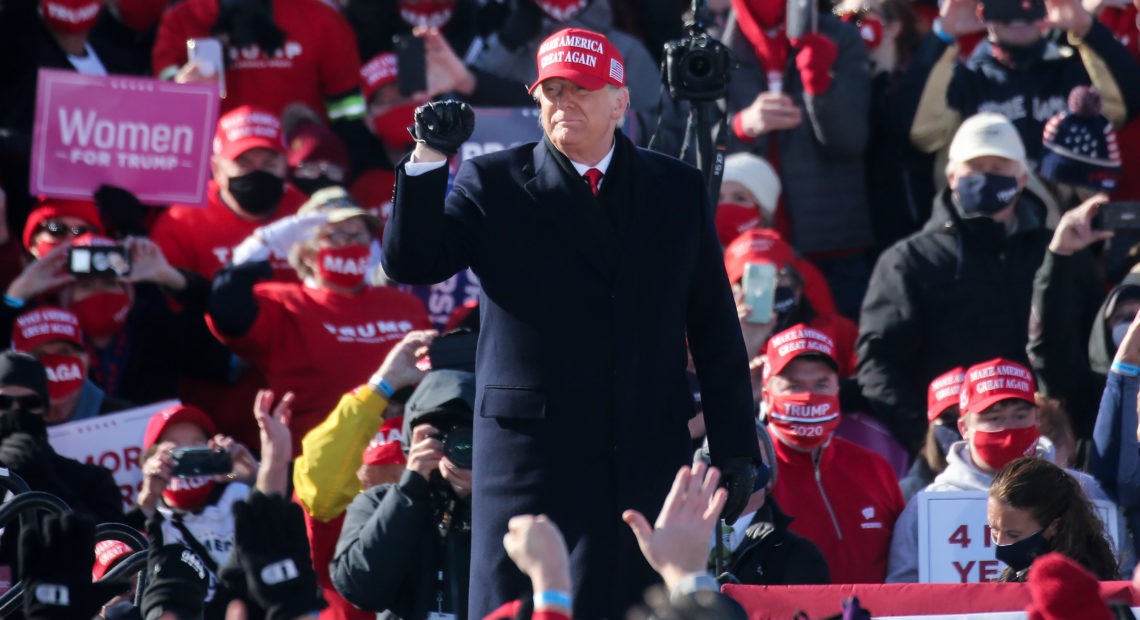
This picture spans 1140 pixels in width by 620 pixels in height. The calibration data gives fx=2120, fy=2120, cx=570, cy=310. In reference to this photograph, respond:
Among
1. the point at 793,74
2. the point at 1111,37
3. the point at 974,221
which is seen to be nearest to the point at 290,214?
the point at 793,74

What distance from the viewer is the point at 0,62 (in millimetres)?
9578

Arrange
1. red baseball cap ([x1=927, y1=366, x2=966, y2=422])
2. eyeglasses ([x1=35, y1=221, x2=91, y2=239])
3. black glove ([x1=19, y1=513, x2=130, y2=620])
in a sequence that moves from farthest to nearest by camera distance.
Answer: eyeglasses ([x1=35, y1=221, x2=91, y2=239]), red baseball cap ([x1=927, y1=366, x2=966, y2=422]), black glove ([x1=19, y1=513, x2=130, y2=620])

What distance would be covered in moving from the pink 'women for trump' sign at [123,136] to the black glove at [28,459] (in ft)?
6.46

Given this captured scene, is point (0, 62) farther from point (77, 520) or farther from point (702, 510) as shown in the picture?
point (702, 510)

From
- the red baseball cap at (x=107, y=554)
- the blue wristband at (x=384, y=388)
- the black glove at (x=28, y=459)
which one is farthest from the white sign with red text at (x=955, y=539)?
the black glove at (x=28, y=459)

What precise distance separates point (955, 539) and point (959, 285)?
186 cm

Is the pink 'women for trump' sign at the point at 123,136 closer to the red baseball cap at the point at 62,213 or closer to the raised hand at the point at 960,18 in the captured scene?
the red baseball cap at the point at 62,213

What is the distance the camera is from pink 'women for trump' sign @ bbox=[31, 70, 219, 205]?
29.2 feet

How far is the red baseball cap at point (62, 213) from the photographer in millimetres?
8875

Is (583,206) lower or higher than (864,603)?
higher

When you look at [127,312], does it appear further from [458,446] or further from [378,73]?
[458,446]

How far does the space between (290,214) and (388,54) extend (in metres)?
1.27

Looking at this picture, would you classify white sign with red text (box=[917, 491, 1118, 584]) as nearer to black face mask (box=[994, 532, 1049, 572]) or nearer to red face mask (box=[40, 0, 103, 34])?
black face mask (box=[994, 532, 1049, 572])

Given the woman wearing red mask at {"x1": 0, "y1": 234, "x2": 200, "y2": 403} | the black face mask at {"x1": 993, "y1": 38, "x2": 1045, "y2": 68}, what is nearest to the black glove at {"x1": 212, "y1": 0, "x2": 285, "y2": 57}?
the woman wearing red mask at {"x1": 0, "y1": 234, "x2": 200, "y2": 403}
